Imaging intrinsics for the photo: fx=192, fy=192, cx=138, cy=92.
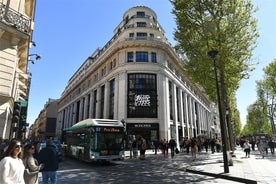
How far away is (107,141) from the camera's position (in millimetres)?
13180

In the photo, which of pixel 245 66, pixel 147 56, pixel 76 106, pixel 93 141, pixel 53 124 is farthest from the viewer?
pixel 53 124

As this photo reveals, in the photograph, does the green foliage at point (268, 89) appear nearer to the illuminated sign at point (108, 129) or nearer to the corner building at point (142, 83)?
the corner building at point (142, 83)

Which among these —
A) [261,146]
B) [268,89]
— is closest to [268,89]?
[268,89]

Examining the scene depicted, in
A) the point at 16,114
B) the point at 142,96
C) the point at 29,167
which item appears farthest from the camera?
the point at 142,96

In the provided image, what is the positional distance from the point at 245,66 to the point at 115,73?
21.2 m

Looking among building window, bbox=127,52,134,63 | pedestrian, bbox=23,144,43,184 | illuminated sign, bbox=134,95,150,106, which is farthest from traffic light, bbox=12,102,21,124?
building window, bbox=127,52,134,63

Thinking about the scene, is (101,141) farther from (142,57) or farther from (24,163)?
(142,57)

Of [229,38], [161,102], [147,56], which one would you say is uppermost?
[147,56]

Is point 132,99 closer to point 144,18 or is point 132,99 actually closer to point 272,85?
point 144,18

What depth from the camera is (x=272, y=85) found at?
29484 millimetres

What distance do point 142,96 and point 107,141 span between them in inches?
663

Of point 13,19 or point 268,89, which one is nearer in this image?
point 13,19

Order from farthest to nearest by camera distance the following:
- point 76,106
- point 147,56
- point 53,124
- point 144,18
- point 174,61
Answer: point 53,124
point 76,106
point 174,61
point 144,18
point 147,56

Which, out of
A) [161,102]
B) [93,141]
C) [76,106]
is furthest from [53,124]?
[93,141]
